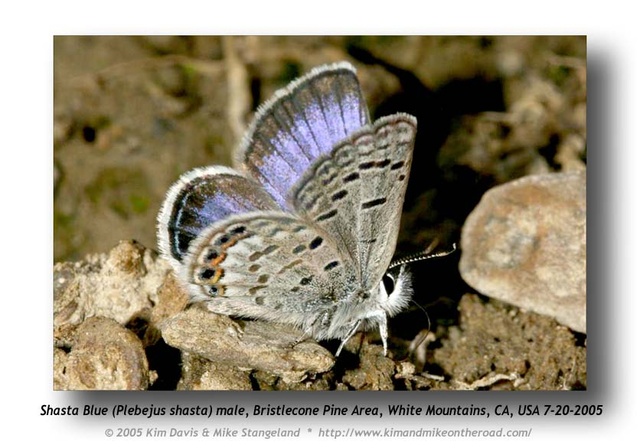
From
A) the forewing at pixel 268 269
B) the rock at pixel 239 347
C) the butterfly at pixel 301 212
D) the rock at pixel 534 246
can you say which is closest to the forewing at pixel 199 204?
the butterfly at pixel 301 212

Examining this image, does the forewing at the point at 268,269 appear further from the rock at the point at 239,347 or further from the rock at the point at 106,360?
the rock at the point at 106,360

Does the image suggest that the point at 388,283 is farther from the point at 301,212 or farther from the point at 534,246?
the point at 534,246

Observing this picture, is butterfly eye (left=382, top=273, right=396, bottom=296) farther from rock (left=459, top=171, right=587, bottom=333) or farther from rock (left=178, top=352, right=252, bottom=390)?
rock (left=178, top=352, right=252, bottom=390)

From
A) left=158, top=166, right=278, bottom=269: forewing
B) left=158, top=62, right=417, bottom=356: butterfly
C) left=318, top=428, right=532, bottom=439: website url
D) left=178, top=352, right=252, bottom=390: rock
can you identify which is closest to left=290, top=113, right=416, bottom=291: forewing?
left=158, top=62, right=417, bottom=356: butterfly

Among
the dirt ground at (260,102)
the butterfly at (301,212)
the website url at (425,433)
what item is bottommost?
the website url at (425,433)

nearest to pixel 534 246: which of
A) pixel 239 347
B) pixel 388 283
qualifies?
pixel 388 283
